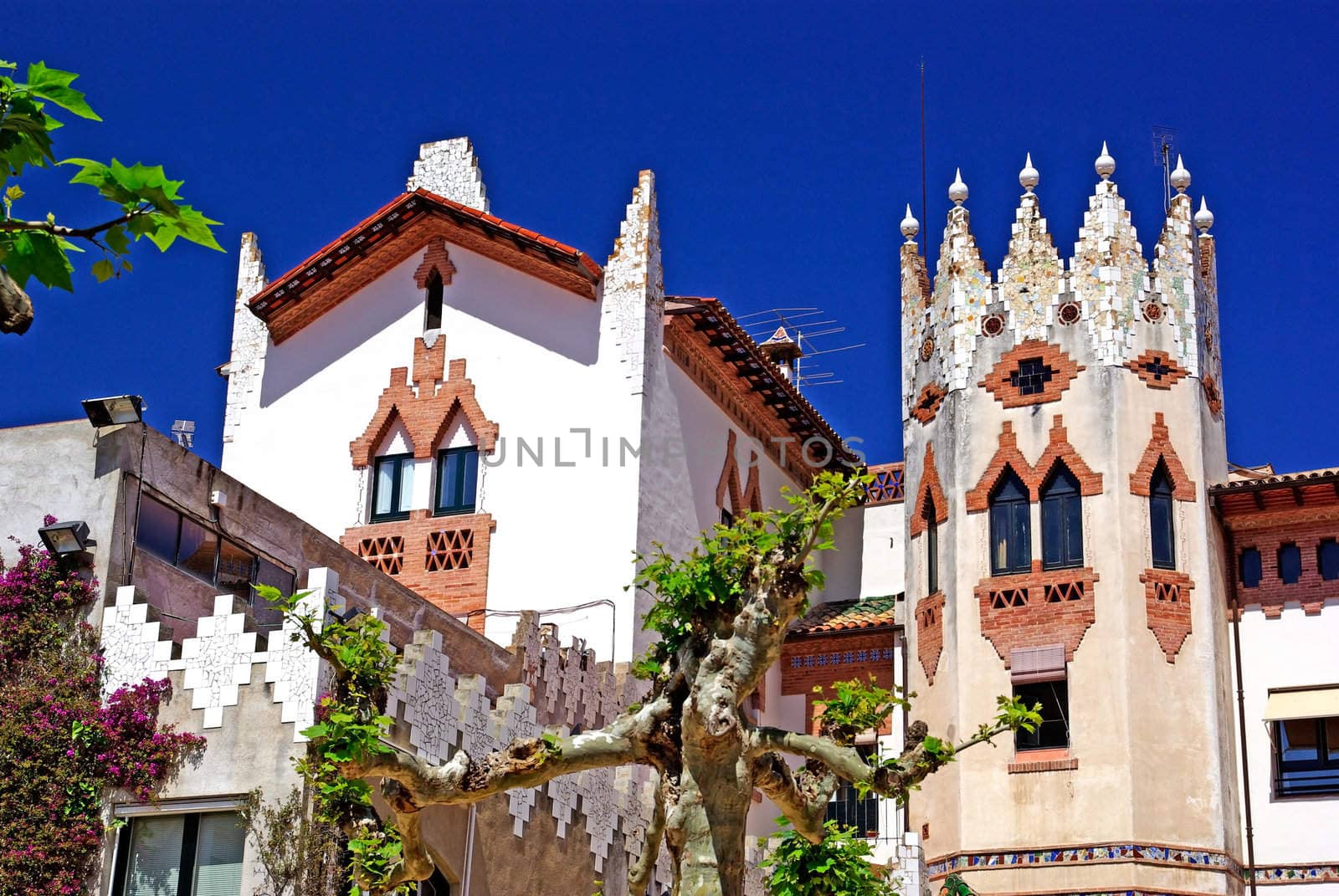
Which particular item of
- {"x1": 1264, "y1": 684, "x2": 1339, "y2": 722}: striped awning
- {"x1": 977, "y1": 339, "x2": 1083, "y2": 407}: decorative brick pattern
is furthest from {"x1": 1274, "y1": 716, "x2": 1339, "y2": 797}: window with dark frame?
{"x1": 977, "y1": 339, "x2": 1083, "y2": 407}: decorative brick pattern

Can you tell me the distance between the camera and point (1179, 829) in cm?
2802

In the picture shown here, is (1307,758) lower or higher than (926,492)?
lower

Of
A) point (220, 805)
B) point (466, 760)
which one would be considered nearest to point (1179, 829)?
point (220, 805)

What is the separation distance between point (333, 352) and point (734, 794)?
64.4 feet

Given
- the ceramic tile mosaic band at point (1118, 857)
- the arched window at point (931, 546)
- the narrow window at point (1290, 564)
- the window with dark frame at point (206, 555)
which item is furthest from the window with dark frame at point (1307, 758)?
the window with dark frame at point (206, 555)

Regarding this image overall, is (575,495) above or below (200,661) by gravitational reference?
above

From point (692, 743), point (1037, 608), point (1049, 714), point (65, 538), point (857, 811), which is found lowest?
point (692, 743)

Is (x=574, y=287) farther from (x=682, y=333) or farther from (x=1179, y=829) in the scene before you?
(x=1179, y=829)

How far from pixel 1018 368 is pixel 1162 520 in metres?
3.31

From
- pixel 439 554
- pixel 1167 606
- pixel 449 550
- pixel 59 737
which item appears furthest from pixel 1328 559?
pixel 59 737

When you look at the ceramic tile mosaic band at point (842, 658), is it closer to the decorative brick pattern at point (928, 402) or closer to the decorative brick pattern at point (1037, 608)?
the decorative brick pattern at point (1037, 608)

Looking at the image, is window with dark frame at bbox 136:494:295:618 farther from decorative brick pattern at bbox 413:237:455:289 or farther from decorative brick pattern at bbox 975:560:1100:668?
decorative brick pattern at bbox 975:560:1100:668

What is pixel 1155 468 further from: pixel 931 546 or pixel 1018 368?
pixel 931 546

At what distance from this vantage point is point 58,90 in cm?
670
